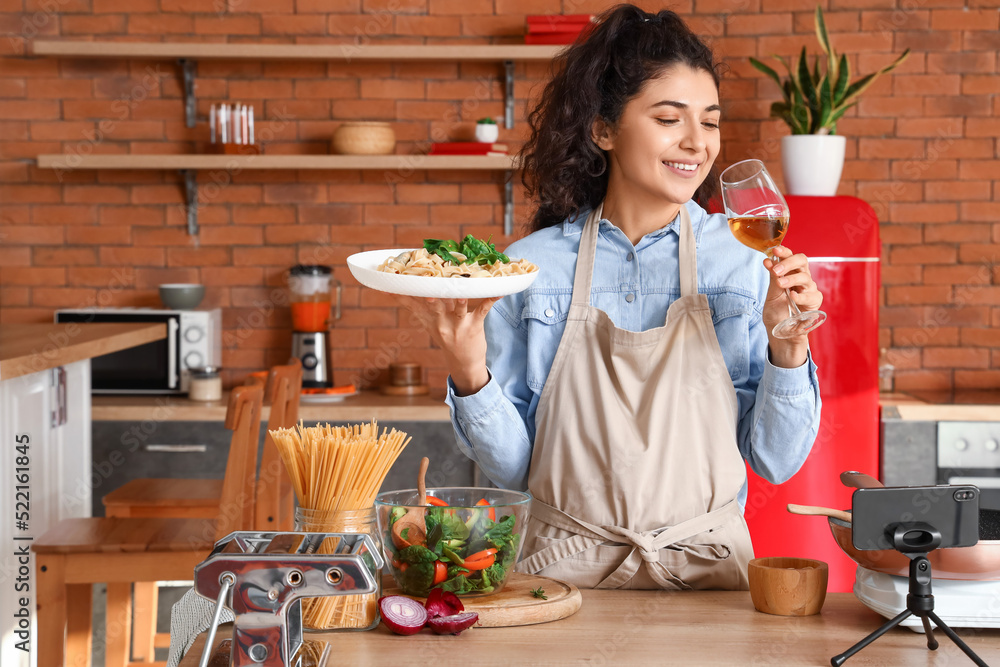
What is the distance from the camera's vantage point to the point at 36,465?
2.40 metres

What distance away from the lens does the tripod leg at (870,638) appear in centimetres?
98

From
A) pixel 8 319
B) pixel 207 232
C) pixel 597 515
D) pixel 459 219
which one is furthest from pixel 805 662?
pixel 8 319

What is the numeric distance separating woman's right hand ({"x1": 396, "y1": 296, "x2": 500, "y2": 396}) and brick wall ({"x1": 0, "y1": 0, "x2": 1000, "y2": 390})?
2.36 metres

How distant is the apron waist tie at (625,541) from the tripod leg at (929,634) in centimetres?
40

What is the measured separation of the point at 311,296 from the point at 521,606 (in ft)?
8.40

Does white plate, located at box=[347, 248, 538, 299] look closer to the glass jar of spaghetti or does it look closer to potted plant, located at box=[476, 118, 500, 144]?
the glass jar of spaghetti

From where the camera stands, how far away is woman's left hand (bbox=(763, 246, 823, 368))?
1190 millimetres

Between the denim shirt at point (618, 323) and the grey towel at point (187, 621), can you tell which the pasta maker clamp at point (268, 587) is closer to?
the grey towel at point (187, 621)

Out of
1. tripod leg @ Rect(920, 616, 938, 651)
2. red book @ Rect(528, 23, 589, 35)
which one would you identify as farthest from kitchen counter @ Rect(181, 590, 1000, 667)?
red book @ Rect(528, 23, 589, 35)

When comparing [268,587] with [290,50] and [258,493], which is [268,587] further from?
[290,50]

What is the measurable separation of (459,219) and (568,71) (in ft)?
6.87

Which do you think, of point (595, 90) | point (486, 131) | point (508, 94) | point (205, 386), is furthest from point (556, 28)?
point (595, 90)

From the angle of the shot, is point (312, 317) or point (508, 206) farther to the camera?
point (508, 206)

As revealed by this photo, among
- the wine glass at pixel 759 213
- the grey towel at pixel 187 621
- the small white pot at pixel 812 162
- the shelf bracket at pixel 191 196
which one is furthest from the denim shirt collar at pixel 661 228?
the shelf bracket at pixel 191 196
